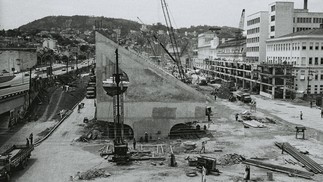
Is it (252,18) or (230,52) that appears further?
(230,52)

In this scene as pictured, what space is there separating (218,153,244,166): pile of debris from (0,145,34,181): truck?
638 inches

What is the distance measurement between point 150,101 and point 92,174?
13.6 meters

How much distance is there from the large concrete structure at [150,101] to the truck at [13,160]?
10518mm

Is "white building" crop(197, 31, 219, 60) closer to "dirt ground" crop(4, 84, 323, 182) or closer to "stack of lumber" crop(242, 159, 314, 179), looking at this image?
"dirt ground" crop(4, 84, 323, 182)

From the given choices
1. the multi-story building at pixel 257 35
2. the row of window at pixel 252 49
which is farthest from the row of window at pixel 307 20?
the row of window at pixel 252 49

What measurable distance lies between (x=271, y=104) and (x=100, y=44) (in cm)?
3877

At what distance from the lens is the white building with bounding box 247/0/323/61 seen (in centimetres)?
8589

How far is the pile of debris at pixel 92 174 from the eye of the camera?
26.2m

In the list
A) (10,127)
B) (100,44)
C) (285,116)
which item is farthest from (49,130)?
(285,116)

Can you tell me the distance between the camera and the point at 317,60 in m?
71.2

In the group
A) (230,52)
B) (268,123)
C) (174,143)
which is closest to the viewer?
(174,143)

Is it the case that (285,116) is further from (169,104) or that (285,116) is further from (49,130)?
(49,130)

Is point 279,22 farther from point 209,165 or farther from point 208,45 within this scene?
point 209,165

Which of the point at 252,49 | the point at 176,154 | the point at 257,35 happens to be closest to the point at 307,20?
the point at 257,35
